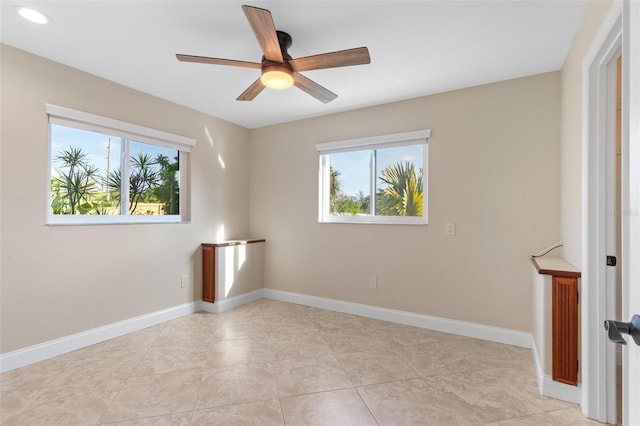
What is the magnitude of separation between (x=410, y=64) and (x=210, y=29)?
159 centimetres

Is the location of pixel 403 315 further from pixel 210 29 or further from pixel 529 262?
pixel 210 29

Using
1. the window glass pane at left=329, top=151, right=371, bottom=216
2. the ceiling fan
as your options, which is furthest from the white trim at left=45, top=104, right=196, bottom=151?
the window glass pane at left=329, top=151, right=371, bottom=216

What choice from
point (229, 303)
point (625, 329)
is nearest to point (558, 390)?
point (625, 329)

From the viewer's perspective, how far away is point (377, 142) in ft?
11.3

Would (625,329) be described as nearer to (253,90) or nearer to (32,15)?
(253,90)

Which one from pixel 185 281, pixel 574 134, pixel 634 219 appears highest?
pixel 574 134

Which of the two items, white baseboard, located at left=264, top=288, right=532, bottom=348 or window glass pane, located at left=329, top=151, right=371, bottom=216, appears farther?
window glass pane, located at left=329, top=151, right=371, bottom=216

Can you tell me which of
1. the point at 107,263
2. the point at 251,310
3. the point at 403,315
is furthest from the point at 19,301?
the point at 403,315

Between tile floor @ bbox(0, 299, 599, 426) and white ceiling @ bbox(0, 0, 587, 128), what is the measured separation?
7.97ft

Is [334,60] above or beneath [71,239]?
above

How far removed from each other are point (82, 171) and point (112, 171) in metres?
0.25

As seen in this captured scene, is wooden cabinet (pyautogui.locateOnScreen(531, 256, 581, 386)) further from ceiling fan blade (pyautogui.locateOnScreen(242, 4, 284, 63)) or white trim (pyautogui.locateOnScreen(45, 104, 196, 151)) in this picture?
white trim (pyautogui.locateOnScreen(45, 104, 196, 151))

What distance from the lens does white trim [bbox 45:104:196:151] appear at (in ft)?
8.27

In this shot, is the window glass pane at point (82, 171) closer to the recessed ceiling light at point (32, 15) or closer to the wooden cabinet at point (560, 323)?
the recessed ceiling light at point (32, 15)
